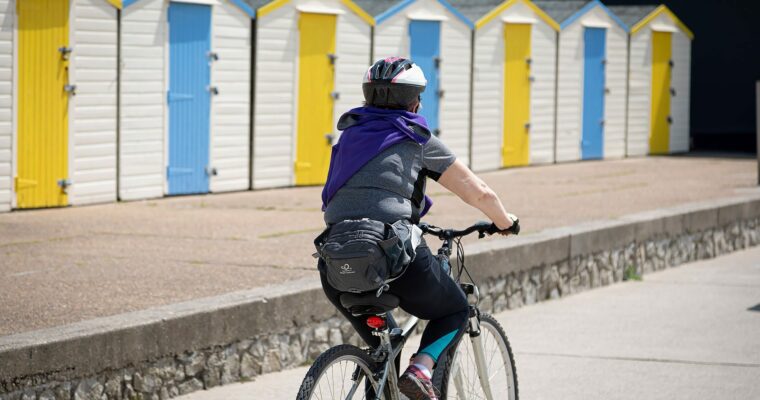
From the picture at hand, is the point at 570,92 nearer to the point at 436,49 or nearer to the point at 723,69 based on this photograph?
the point at 436,49

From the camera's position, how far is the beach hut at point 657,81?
2284cm

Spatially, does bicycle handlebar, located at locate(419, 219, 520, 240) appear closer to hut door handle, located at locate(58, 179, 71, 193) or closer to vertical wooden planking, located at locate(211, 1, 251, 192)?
hut door handle, located at locate(58, 179, 71, 193)

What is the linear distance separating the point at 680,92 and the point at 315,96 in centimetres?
1021

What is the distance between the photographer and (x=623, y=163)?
69.5 ft

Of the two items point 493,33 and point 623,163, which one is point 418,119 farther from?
point 623,163

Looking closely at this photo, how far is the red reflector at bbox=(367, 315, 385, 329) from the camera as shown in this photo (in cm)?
452

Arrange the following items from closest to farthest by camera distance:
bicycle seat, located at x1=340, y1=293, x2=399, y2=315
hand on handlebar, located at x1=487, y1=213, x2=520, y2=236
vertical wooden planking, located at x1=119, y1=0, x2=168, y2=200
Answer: bicycle seat, located at x1=340, y1=293, x2=399, y2=315
hand on handlebar, located at x1=487, y1=213, x2=520, y2=236
vertical wooden planking, located at x1=119, y1=0, x2=168, y2=200

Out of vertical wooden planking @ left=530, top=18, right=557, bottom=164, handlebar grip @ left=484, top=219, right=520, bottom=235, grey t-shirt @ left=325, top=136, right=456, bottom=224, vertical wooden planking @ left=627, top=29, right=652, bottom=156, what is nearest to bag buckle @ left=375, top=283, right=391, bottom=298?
grey t-shirt @ left=325, top=136, right=456, bottom=224

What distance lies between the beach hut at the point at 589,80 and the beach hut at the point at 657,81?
Answer: 15.5 inches

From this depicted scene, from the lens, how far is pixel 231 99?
1492 cm

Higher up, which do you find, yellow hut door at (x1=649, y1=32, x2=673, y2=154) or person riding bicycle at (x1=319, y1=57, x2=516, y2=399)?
yellow hut door at (x1=649, y1=32, x2=673, y2=154)

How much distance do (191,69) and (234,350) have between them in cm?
794

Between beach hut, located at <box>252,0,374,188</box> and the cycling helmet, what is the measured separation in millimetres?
10725

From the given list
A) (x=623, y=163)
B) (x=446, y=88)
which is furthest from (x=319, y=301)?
(x=623, y=163)
